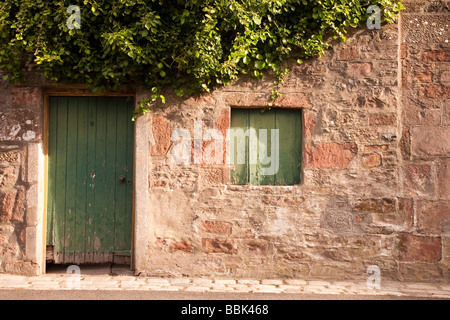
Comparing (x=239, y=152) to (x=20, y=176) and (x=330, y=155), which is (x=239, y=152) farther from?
(x=20, y=176)

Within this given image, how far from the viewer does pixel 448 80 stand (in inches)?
211

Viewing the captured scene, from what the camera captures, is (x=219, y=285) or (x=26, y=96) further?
(x=26, y=96)

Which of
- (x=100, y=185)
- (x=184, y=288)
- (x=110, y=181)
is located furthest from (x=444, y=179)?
(x=100, y=185)

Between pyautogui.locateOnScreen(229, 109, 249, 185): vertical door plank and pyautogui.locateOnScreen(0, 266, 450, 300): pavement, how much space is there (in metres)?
1.18

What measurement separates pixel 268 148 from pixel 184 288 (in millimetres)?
1861

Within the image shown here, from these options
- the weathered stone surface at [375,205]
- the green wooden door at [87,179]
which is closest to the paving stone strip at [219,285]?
the green wooden door at [87,179]

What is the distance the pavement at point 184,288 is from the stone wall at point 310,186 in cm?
16

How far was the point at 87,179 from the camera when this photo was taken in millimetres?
5391

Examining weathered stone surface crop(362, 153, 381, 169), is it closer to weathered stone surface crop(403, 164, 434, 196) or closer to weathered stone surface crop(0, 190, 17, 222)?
weathered stone surface crop(403, 164, 434, 196)

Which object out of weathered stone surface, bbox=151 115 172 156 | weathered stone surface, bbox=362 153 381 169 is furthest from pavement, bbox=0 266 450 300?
weathered stone surface, bbox=151 115 172 156

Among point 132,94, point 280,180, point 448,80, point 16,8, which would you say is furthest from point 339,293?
point 16,8

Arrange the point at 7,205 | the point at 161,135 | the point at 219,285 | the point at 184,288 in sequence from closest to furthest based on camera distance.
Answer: the point at 184,288 → the point at 219,285 → the point at 7,205 → the point at 161,135

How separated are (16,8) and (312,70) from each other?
336 cm

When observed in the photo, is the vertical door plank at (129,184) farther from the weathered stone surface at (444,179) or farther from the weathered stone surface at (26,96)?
the weathered stone surface at (444,179)
